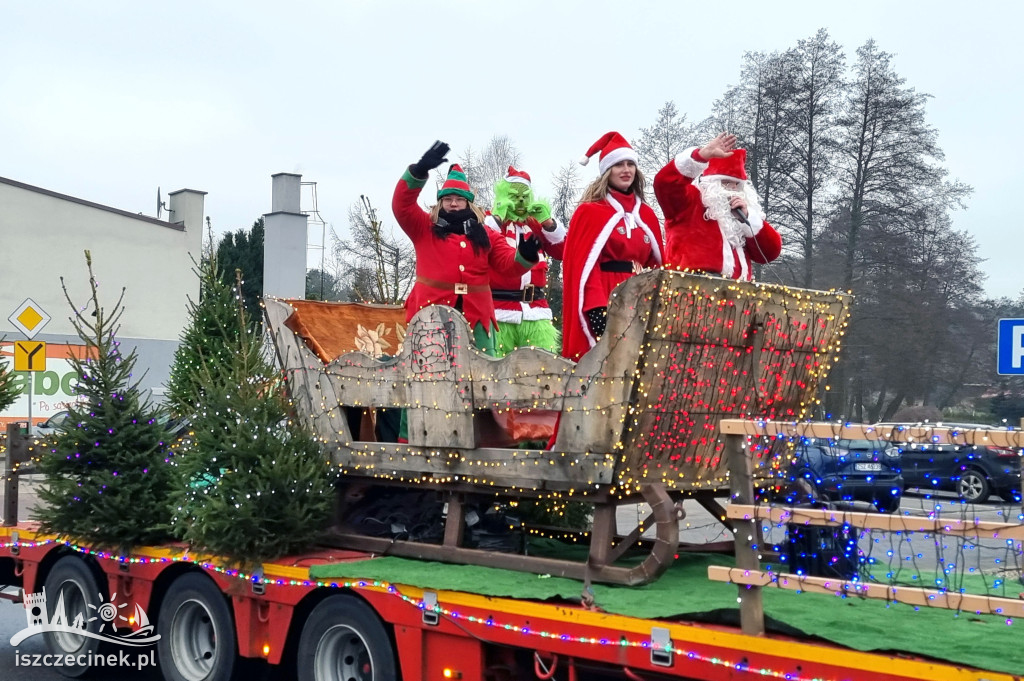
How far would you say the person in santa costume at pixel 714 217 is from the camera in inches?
231

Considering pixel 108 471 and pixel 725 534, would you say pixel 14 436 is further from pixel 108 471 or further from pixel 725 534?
pixel 725 534

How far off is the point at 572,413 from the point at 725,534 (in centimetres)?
190

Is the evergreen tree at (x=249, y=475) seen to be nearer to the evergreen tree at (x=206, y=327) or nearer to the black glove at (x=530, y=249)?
the black glove at (x=530, y=249)

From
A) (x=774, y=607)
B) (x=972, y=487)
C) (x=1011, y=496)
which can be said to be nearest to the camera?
(x=1011, y=496)

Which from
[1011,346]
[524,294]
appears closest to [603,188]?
[524,294]

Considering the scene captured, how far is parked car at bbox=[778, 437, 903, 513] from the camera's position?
4.20 meters

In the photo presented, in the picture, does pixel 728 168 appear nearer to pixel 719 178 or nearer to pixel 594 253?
pixel 719 178

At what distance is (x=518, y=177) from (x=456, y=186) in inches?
45.2

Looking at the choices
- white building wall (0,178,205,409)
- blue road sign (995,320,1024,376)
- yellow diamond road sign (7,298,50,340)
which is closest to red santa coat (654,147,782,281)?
blue road sign (995,320,1024,376)

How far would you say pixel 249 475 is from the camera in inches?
A: 245

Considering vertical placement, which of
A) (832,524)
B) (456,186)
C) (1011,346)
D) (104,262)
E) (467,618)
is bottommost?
(467,618)

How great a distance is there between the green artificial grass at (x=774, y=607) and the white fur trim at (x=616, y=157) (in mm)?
2022

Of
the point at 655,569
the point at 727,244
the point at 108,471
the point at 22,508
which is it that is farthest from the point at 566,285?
the point at 22,508

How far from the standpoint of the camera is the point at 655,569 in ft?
16.5
